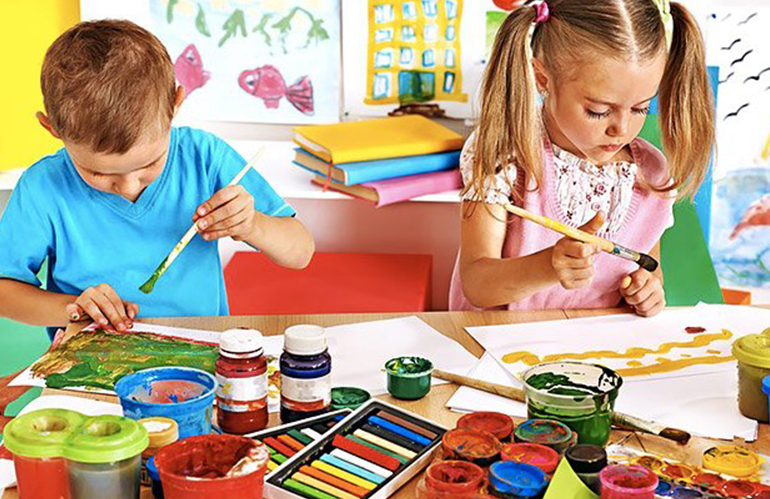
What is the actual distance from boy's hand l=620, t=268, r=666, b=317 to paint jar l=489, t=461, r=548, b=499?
0.64 m

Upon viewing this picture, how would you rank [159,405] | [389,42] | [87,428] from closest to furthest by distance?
[87,428] < [159,405] < [389,42]

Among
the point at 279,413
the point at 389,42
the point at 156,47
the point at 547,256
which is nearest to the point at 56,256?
the point at 156,47

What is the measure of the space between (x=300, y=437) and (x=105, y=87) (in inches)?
23.0

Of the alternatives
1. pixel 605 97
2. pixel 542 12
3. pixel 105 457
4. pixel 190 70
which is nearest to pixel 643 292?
pixel 605 97

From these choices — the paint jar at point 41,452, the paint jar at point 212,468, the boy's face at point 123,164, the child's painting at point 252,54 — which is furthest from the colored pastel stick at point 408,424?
the child's painting at point 252,54

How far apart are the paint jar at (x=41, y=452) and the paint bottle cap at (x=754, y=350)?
71 centimetres

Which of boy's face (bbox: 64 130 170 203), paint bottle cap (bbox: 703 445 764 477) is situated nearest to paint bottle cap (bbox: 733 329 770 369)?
paint bottle cap (bbox: 703 445 764 477)

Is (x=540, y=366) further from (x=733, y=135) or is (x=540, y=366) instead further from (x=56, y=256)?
(x=733, y=135)

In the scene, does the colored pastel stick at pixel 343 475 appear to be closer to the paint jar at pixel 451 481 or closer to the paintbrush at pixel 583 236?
the paint jar at pixel 451 481

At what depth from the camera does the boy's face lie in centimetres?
138

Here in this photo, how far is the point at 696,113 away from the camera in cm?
170

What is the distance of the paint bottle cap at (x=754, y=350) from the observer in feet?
3.74

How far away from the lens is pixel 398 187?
241 centimetres

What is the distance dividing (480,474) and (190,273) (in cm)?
85
